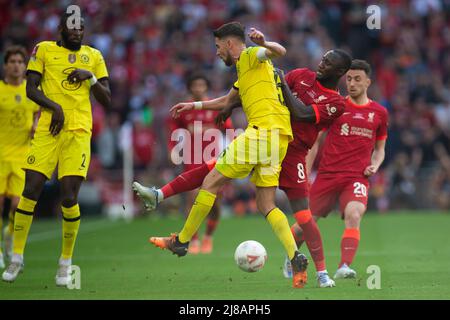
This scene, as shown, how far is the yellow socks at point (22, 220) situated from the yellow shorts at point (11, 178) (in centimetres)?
297

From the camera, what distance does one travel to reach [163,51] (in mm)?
27250

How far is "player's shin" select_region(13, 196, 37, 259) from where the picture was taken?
10.4 metres

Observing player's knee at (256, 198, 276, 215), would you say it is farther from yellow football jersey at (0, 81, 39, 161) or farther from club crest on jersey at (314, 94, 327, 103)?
yellow football jersey at (0, 81, 39, 161)

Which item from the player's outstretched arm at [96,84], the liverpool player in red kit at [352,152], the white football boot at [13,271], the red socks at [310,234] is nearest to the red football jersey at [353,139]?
the liverpool player in red kit at [352,152]

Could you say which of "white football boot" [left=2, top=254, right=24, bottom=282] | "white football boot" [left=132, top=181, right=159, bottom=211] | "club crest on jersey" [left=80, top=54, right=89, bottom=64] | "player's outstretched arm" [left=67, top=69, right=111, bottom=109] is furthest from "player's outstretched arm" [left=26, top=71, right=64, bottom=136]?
"white football boot" [left=2, top=254, right=24, bottom=282]

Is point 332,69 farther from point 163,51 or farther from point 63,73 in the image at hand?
point 163,51

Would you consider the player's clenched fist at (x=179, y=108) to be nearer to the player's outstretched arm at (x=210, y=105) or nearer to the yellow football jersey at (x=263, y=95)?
the player's outstretched arm at (x=210, y=105)

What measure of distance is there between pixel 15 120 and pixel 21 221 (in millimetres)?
2997

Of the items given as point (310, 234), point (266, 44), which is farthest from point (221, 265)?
point (266, 44)

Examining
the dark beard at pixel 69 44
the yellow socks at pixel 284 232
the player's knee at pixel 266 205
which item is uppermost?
the dark beard at pixel 69 44

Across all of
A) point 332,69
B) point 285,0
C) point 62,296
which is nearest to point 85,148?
point 62,296

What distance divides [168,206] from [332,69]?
13.9 metres

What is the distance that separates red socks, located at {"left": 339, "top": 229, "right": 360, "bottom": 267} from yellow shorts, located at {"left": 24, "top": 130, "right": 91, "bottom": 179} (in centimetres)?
299

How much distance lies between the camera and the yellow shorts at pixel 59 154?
10.3 meters
